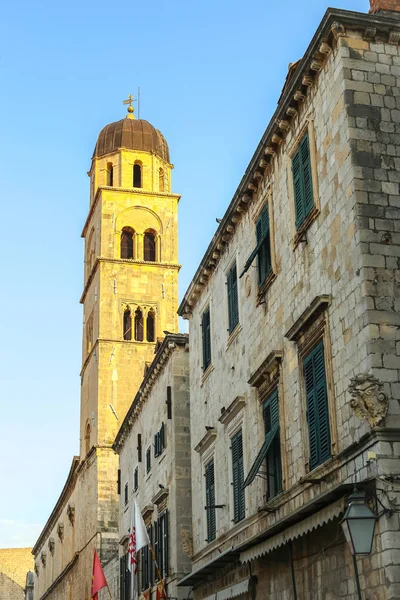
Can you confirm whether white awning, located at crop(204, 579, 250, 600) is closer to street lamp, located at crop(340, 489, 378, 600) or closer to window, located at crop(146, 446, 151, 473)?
street lamp, located at crop(340, 489, 378, 600)

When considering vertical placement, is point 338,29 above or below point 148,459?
above

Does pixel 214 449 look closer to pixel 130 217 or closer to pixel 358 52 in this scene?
pixel 358 52

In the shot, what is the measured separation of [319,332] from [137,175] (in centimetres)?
3872

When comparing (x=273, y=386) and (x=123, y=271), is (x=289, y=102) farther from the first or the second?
(x=123, y=271)

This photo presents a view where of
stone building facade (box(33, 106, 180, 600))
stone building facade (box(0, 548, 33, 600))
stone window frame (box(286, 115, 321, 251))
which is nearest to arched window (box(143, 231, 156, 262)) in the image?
stone building facade (box(33, 106, 180, 600))

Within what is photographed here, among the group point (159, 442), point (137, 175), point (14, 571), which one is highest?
point (137, 175)

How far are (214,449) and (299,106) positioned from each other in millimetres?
7957

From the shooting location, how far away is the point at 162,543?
24938 millimetres

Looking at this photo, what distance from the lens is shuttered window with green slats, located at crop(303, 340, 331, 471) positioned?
43.7 feet

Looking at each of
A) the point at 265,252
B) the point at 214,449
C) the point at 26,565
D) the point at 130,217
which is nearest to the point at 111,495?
the point at 130,217

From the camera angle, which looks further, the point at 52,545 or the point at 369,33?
the point at 52,545

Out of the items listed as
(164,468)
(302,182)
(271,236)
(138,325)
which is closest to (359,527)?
(302,182)

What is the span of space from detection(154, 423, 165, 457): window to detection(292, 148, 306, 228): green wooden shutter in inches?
476

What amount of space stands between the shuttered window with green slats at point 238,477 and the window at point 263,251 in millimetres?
3242
